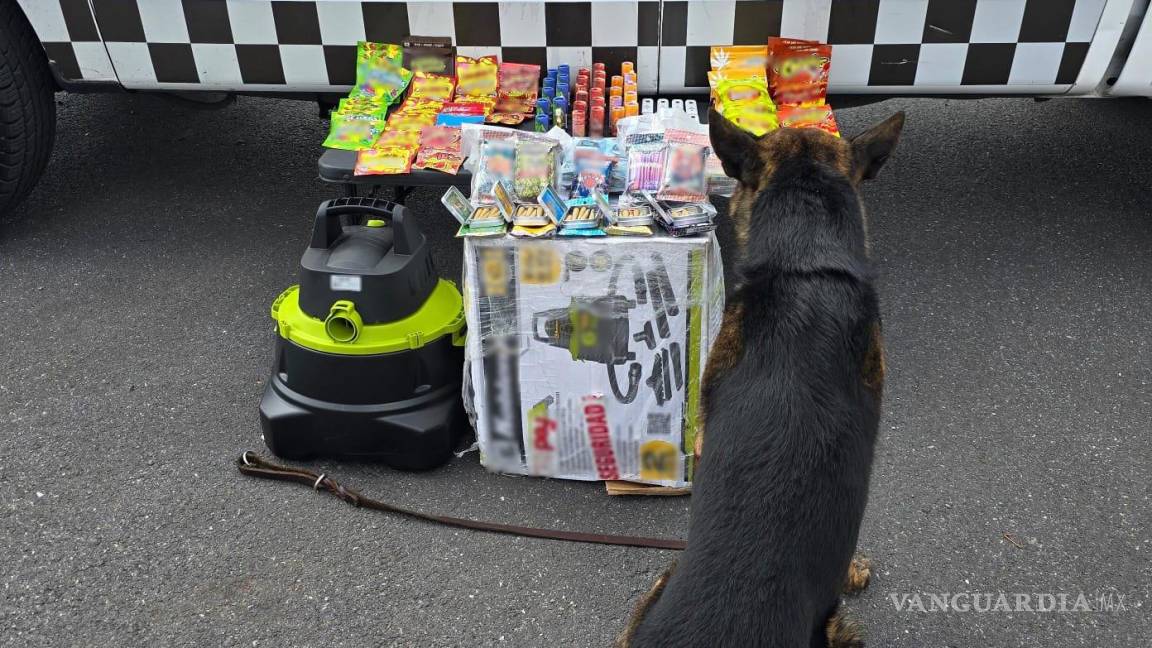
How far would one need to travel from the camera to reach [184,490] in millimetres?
2473

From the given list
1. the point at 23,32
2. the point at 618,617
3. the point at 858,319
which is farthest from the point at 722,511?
the point at 23,32

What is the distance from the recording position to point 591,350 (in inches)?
92.4

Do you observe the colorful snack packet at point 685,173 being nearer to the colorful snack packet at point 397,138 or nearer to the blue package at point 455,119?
the blue package at point 455,119

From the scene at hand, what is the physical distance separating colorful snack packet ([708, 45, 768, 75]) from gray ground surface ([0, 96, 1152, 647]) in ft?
→ 2.97

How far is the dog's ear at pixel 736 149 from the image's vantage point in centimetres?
191

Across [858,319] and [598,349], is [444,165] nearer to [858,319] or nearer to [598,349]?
[598,349]

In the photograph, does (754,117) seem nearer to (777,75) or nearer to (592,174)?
(777,75)

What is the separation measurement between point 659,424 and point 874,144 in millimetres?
875

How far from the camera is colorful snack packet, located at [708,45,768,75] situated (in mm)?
2871

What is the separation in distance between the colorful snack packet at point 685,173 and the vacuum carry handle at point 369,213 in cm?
64

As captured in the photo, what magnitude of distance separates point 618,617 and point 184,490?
1196 mm

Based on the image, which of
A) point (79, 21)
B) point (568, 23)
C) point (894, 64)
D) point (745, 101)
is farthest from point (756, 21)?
point (79, 21)

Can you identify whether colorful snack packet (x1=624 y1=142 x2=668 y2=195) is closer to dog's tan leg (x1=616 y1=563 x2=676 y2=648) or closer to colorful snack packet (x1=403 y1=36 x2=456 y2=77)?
colorful snack packet (x1=403 y1=36 x2=456 y2=77)

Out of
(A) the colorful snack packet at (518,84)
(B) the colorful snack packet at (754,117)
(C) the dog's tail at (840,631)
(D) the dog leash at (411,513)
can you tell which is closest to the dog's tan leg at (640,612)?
(C) the dog's tail at (840,631)
